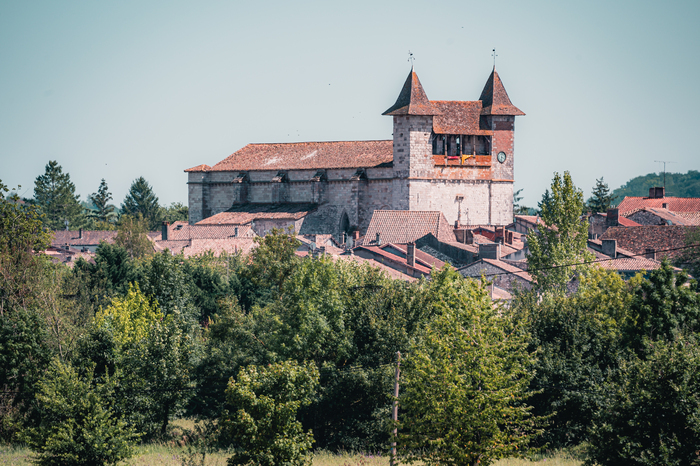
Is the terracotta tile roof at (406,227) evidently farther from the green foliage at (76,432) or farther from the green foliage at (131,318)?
the green foliage at (76,432)

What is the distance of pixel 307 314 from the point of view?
25.7 m

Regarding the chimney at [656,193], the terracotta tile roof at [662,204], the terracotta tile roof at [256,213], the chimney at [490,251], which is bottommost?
the chimney at [490,251]

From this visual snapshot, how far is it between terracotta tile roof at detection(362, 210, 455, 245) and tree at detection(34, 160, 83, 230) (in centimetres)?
6406

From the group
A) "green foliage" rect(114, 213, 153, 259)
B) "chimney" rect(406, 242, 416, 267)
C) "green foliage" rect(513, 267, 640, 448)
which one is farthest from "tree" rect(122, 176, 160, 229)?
"green foliage" rect(513, 267, 640, 448)

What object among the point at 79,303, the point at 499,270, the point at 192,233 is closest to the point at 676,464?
the point at 499,270

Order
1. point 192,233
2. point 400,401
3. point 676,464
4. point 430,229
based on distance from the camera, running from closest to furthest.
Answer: point 676,464 < point 400,401 < point 430,229 < point 192,233

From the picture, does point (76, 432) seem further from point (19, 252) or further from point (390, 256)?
point (390, 256)

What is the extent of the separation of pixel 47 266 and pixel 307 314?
627 inches

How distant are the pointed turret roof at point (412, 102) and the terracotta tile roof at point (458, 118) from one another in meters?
2.07

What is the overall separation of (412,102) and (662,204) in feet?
108

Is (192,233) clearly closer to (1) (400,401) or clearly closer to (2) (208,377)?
(2) (208,377)

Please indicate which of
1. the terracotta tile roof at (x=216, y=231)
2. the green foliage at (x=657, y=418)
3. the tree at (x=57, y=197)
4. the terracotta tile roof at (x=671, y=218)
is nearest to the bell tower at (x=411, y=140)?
the terracotta tile roof at (x=216, y=231)

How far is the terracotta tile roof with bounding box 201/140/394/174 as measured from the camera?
61.3 m

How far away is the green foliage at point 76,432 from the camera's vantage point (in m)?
20.1
